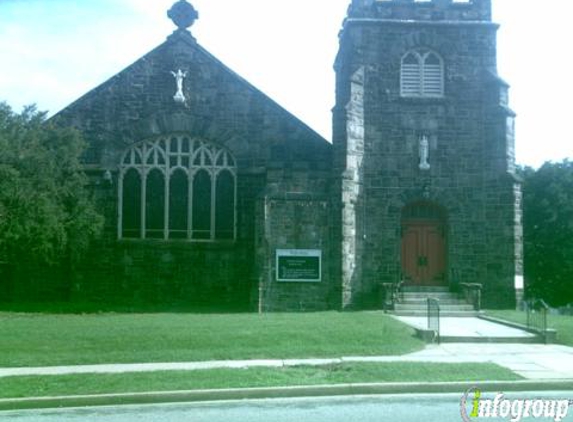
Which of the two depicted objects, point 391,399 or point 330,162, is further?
point 330,162

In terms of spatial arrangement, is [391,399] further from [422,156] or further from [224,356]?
[422,156]

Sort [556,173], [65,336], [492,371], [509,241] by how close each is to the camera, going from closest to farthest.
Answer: [492,371] < [65,336] < [509,241] < [556,173]

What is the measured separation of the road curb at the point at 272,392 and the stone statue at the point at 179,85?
15767 millimetres

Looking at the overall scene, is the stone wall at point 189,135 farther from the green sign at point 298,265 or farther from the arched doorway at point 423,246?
the arched doorway at point 423,246

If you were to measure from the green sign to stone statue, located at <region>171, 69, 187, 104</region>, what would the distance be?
5933 millimetres

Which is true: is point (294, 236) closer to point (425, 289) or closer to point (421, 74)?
point (425, 289)

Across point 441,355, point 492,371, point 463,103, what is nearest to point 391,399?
point 492,371

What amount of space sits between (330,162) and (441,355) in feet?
36.7

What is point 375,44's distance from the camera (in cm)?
2542

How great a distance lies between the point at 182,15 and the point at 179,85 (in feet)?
8.21

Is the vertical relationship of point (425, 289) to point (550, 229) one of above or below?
below

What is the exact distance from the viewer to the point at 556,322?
20688mm

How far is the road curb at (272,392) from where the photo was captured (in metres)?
11.0

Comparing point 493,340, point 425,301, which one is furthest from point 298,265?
point 493,340
